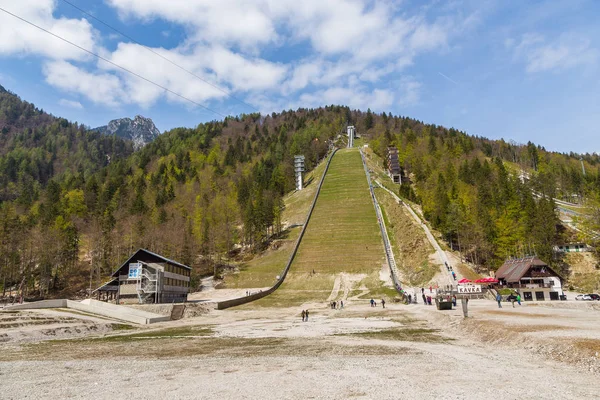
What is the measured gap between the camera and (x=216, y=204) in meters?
94.1

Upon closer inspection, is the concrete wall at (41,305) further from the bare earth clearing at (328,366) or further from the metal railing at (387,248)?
the metal railing at (387,248)

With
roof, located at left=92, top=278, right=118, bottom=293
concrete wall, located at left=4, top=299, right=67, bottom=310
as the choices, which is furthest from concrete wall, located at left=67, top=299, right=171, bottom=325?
roof, located at left=92, top=278, right=118, bottom=293

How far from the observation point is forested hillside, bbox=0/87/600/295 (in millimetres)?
60969

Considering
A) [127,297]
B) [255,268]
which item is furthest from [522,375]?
[255,268]

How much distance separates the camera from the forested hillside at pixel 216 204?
6097 centimetres

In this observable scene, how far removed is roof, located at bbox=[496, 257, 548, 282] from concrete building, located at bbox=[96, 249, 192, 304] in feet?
149

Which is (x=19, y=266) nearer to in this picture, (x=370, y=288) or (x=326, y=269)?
(x=326, y=269)

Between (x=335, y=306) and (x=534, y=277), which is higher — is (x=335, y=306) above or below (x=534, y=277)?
below

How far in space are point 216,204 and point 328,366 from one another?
280 feet

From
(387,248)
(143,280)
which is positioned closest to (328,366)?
(143,280)

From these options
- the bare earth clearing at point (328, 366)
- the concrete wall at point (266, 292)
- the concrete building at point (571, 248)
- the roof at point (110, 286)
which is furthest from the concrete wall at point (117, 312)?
the concrete building at point (571, 248)

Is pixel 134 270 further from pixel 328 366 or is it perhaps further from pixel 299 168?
pixel 299 168

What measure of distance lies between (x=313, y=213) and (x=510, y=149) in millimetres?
119055

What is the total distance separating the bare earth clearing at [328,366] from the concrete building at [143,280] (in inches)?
972
